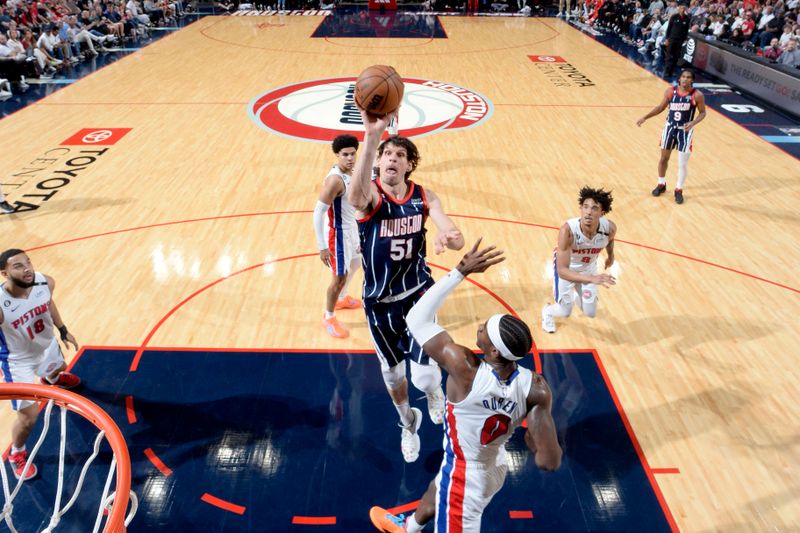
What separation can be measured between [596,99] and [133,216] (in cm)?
1012

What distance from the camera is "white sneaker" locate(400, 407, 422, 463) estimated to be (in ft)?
14.4

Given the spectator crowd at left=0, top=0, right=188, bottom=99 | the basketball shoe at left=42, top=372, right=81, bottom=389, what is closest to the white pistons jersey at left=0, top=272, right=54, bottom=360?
the basketball shoe at left=42, top=372, right=81, bottom=389

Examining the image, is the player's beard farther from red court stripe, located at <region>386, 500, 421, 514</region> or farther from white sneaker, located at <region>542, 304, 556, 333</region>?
white sneaker, located at <region>542, 304, 556, 333</region>

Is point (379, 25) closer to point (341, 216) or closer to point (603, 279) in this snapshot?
point (341, 216)

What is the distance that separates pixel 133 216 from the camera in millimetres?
8070

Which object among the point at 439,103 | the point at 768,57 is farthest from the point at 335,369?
the point at 768,57

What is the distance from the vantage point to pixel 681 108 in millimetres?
8242

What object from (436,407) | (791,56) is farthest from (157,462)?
(791,56)

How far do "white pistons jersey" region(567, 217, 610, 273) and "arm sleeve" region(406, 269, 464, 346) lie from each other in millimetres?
2764

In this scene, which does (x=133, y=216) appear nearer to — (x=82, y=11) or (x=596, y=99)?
(x=596, y=99)

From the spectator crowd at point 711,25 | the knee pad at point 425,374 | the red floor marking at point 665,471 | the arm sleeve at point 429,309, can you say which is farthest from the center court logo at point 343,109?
the arm sleeve at point 429,309

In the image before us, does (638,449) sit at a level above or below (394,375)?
below

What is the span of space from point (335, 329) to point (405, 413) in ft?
5.29

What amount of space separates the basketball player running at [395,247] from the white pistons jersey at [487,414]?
90 cm
